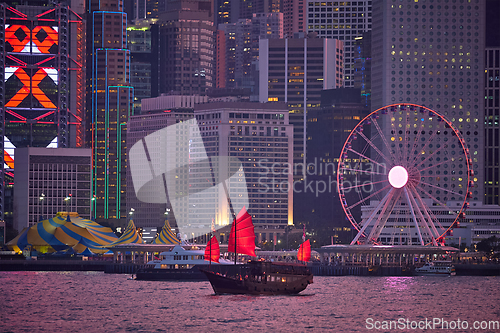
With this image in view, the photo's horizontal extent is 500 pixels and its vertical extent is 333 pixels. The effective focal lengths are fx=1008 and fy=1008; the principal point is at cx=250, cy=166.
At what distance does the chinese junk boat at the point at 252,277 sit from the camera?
15538 centimetres

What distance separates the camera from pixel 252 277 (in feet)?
510

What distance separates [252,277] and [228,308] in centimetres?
1654

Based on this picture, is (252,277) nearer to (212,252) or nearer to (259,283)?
(259,283)

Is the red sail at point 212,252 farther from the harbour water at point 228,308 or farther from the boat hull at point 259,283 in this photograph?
the boat hull at point 259,283

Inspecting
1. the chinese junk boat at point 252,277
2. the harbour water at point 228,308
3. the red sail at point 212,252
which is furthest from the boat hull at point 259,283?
the red sail at point 212,252

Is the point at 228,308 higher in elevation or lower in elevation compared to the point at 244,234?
lower

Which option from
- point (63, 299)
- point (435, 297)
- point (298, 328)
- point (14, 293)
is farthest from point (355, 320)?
point (14, 293)

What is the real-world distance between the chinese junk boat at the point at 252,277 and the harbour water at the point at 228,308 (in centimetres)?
175

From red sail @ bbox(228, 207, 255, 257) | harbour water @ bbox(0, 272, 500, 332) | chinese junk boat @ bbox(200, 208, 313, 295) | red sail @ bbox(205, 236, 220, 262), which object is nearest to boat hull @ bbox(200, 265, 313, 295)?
chinese junk boat @ bbox(200, 208, 313, 295)

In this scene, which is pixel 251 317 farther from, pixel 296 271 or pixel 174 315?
pixel 296 271

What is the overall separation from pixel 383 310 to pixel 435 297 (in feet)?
74.5

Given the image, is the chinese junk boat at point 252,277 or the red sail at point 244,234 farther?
the red sail at point 244,234

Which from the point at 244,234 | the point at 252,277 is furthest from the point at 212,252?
the point at 252,277

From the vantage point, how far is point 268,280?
156 m
